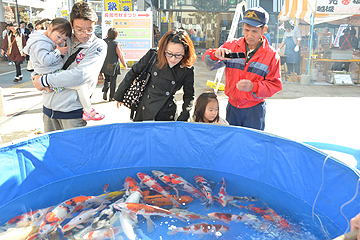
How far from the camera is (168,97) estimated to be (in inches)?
132

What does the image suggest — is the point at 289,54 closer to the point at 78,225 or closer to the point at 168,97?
the point at 168,97

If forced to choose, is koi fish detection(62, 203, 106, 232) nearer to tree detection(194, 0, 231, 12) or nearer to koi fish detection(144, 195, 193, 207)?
koi fish detection(144, 195, 193, 207)

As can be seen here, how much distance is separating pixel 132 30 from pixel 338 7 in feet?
25.4

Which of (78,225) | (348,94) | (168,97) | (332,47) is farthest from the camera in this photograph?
(332,47)

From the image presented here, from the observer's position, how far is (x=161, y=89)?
3.31 metres

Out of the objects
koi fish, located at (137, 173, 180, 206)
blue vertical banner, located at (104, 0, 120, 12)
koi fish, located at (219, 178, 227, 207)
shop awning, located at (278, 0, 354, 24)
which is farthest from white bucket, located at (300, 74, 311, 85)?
koi fish, located at (137, 173, 180, 206)

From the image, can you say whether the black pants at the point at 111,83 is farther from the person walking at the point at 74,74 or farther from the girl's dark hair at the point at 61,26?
the girl's dark hair at the point at 61,26

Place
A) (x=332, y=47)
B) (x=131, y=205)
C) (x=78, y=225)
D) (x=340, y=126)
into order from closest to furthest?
(x=78, y=225)
(x=131, y=205)
(x=340, y=126)
(x=332, y=47)

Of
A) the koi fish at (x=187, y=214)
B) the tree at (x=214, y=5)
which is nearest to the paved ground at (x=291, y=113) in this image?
the koi fish at (x=187, y=214)

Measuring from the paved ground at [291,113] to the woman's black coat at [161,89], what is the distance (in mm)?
1925

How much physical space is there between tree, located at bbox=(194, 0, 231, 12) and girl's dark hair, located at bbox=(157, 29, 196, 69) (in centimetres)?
2035

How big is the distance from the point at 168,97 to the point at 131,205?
1.21 m

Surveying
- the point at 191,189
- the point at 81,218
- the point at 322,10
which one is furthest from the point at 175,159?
the point at 322,10

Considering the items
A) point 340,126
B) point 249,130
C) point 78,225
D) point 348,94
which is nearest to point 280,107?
point 340,126
